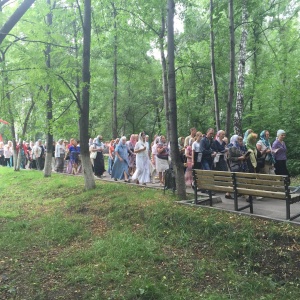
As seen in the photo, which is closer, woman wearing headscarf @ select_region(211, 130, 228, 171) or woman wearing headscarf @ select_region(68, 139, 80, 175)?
woman wearing headscarf @ select_region(211, 130, 228, 171)

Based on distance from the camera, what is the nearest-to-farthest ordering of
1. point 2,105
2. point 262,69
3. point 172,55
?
point 172,55 < point 2,105 < point 262,69

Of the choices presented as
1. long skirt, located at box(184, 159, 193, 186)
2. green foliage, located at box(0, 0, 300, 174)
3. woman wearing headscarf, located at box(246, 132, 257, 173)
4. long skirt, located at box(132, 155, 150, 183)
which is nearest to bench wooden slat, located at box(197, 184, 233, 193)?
woman wearing headscarf, located at box(246, 132, 257, 173)

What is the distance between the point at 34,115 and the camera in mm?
16344

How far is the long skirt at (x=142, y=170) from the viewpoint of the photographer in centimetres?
1144

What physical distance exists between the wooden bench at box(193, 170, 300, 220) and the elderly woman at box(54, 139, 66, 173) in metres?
11.1

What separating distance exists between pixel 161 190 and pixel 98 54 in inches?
388

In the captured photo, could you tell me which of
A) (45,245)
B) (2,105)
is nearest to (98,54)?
(2,105)

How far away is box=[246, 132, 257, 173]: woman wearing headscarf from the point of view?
8.51m

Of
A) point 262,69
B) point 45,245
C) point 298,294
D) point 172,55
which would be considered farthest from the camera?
point 262,69

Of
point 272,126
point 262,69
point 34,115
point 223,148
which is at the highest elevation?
point 262,69

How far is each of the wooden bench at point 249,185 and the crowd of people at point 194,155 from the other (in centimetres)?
145

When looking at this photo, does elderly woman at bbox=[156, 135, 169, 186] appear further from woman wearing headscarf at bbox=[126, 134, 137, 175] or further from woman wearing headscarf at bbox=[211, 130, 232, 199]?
woman wearing headscarf at bbox=[211, 130, 232, 199]

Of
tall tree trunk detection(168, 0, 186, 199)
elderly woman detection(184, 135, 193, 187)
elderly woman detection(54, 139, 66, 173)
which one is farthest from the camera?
elderly woman detection(54, 139, 66, 173)

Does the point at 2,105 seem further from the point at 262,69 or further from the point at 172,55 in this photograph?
the point at 262,69
